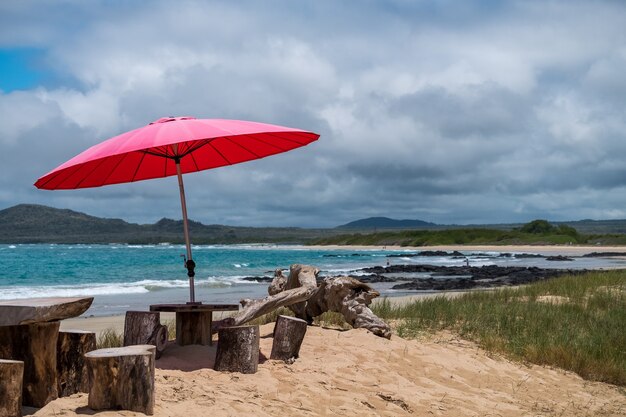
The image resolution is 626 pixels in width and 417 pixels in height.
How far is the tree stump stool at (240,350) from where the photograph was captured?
7324 mm

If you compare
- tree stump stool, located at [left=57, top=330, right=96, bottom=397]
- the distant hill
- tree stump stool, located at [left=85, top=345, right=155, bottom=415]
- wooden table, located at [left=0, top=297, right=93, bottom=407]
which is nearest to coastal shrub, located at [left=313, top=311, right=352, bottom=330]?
tree stump stool, located at [left=57, top=330, right=96, bottom=397]

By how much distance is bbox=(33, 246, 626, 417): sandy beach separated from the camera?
628cm

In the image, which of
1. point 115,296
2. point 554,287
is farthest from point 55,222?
point 554,287

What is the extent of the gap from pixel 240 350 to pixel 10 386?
2586 millimetres

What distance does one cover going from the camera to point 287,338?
8016 millimetres

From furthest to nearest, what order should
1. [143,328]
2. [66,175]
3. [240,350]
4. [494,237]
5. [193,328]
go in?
[494,237]
[193,328]
[143,328]
[66,175]
[240,350]

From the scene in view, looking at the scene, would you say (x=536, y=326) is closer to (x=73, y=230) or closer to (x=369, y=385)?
(x=369, y=385)

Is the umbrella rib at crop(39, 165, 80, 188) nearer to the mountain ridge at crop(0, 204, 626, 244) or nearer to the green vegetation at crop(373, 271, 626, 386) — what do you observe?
the green vegetation at crop(373, 271, 626, 386)

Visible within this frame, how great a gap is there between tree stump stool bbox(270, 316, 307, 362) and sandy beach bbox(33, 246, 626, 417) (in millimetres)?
150

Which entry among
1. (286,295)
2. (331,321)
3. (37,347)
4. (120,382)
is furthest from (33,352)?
(331,321)

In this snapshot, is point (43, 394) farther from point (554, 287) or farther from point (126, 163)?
point (554, 287)

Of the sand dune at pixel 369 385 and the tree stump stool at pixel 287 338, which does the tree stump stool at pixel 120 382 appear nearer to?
the sand dune at pixel 369 385

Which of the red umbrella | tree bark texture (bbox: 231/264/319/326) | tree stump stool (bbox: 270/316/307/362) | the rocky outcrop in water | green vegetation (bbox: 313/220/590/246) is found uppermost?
the red umbrella

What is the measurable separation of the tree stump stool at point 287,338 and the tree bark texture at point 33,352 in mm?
2900
